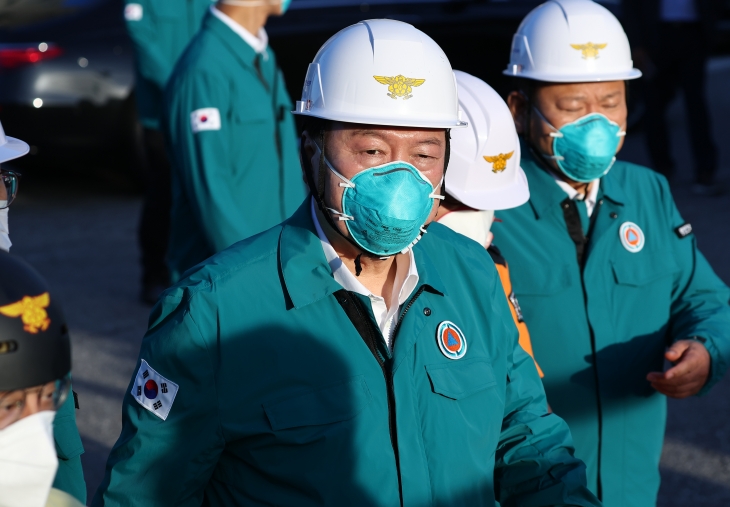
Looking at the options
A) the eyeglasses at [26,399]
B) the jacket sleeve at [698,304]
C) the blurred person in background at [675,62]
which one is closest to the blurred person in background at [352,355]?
the eyeglasses at [26,399]

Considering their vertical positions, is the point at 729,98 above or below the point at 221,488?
below

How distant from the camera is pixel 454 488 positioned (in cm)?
215

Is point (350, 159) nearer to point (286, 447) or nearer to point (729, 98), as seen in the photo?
point (286, 447)

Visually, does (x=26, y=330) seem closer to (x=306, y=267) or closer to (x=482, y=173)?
(x=306, y=267)

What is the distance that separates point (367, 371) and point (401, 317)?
0.16 m

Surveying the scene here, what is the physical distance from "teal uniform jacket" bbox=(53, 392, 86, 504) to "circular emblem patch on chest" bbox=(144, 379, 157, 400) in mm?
526

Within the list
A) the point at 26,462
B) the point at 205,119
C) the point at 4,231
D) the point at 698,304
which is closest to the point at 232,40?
the point at 205,119

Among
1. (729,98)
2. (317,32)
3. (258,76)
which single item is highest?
(258,76)

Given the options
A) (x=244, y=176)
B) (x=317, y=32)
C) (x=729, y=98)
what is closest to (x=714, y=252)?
(x=317, y=32)

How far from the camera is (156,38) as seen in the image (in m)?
6.56

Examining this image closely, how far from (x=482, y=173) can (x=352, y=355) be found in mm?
1108

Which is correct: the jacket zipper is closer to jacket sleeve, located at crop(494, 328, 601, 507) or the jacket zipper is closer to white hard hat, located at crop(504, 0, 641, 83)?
jacket sleeve, located at crop(494, 328, 601, 507)

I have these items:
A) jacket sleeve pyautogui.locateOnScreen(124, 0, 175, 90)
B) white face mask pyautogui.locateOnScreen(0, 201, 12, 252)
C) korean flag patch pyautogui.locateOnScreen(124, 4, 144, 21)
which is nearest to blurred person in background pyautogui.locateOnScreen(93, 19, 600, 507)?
white face mask pyautogui.locateOnScreen(0, 201, 12, 252)

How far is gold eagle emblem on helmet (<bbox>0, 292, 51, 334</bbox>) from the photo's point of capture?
169 cm
